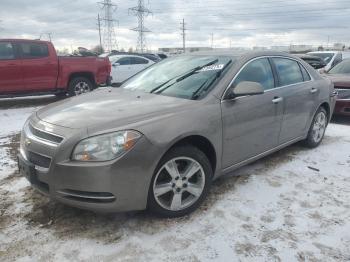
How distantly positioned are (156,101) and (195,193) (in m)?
0.97

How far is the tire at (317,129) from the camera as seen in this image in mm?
5340

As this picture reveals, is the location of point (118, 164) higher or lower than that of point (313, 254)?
higher

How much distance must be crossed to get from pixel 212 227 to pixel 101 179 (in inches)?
43.2

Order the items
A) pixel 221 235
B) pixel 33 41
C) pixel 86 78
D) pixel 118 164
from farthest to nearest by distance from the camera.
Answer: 1. pixel 86 78
2. pixel 33 41
3. pixel 221 235
4. pixel 118 164

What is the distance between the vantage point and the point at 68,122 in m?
3.00

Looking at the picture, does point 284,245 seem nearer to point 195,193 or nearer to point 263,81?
point 195,193

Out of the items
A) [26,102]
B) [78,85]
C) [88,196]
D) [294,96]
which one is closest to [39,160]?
[88,196]

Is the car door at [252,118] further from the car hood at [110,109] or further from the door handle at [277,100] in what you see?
the car hood at [110,109]

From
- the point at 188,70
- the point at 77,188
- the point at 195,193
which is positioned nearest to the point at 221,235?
the point at 195,193

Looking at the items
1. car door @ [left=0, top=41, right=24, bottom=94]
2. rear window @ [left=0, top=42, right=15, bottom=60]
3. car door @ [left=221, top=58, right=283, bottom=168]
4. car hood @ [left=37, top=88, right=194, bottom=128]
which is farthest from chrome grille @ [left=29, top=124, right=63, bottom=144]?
rear window @ [left=0, top=42, right=15, bottom=60]

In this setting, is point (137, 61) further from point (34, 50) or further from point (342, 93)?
point (342, 93)

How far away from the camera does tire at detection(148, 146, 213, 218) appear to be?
121 inches

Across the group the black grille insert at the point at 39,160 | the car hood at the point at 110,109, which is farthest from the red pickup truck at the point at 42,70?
the black grille insert at the point at 39,160

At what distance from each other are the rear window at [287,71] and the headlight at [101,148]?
8.38ft
